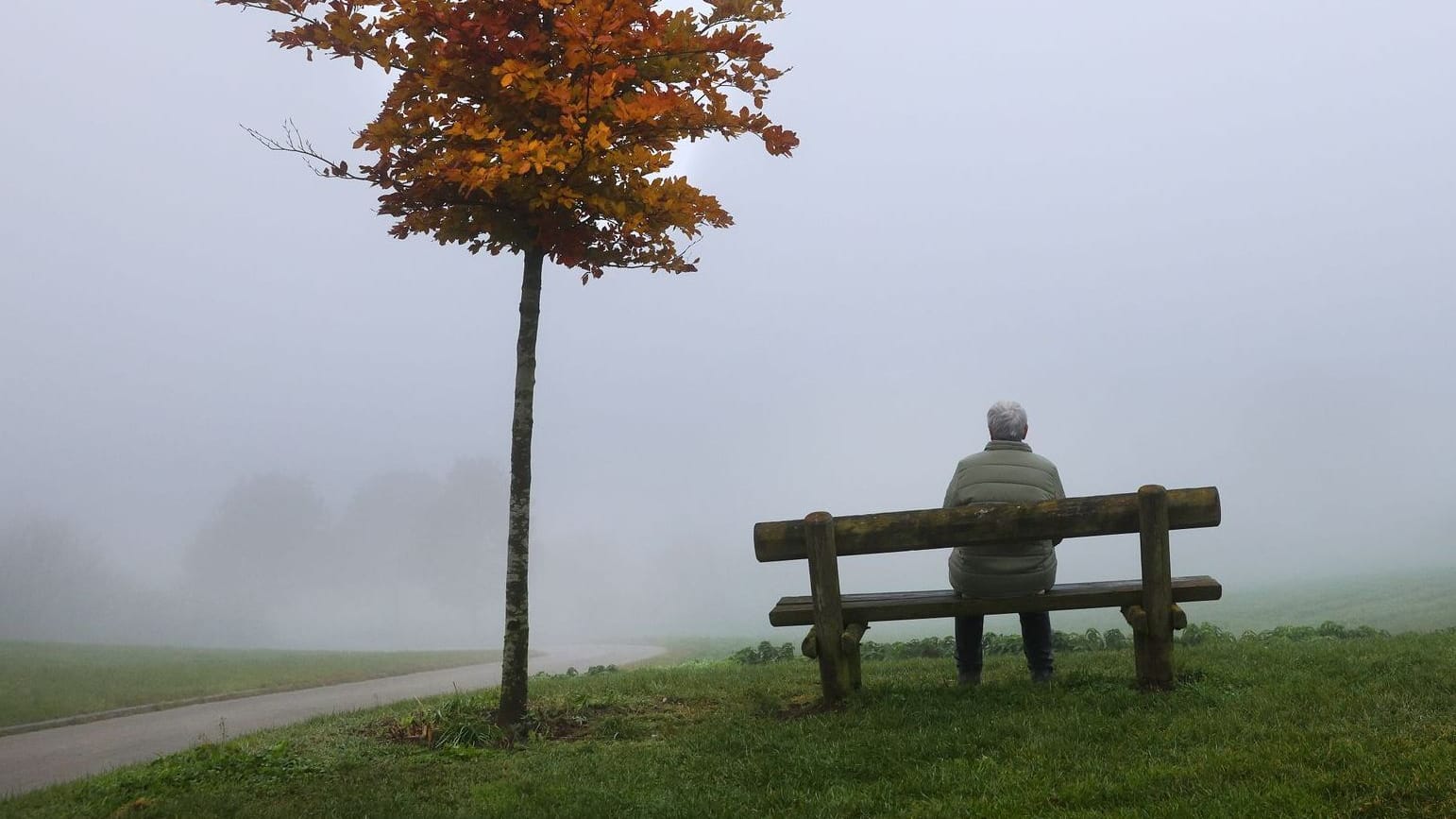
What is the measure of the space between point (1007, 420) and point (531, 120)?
5.02m

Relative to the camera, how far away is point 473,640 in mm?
61125

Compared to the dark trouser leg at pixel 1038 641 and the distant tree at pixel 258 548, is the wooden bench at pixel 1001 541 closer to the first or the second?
the dark trouser leg at pixel 1038 641

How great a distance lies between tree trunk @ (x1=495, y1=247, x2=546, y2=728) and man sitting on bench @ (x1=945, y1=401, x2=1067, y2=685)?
12.5 ft

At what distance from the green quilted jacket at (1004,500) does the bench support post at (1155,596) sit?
0.73 m

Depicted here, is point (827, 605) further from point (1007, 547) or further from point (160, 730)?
point (160, 730)

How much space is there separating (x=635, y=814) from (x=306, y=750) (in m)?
3.91

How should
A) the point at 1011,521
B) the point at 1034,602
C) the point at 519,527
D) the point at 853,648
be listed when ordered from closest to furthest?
the point at 1011,521, the point at 1034,602, the point at 853,648, the point at 519,527

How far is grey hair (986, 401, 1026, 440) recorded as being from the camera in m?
7.72

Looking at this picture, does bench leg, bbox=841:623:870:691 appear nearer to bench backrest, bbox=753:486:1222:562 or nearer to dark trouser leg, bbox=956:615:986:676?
bench backrest, bbox=753:486:1222:562

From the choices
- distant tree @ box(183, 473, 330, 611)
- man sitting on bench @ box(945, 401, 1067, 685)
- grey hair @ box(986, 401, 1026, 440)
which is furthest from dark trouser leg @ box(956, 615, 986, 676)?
distant tree @ box(183, 473, 330, 611)

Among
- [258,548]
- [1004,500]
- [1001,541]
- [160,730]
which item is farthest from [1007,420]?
[258,548]

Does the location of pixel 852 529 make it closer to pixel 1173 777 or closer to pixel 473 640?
pixel 1173 777

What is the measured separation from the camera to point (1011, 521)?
7.03m

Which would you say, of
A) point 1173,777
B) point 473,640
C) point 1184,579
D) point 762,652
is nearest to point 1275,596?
point 762,652
